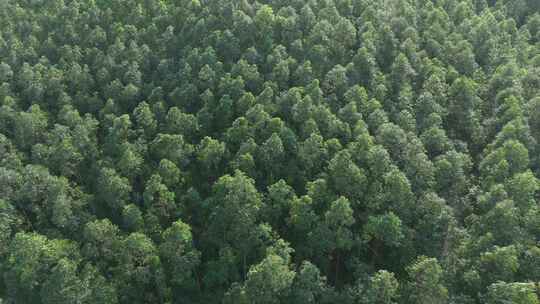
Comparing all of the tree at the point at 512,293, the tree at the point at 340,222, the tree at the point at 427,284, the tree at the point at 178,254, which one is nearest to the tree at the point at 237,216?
the tree at the point at 178,254

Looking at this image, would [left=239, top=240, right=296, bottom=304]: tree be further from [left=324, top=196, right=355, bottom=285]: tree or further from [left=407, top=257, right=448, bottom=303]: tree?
[left=407, top=257, right=448, bottom=303]: tree

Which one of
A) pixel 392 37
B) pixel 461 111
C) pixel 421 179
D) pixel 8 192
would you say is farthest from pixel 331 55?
pixel 8 192

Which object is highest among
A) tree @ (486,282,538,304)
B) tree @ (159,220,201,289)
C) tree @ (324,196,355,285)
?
tree @ (324,196,355,285)

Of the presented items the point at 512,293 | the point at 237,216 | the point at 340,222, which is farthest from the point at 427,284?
the point at 237,216

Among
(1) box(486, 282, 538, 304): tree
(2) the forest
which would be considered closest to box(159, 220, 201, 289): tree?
(2) the forest

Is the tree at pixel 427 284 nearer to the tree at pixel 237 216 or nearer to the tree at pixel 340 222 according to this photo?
the tree at pixel 340 222

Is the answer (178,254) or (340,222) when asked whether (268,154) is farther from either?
(178,254)

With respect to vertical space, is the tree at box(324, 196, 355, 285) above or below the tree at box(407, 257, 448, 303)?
above

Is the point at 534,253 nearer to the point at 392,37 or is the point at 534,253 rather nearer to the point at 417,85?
the point at 417,85
